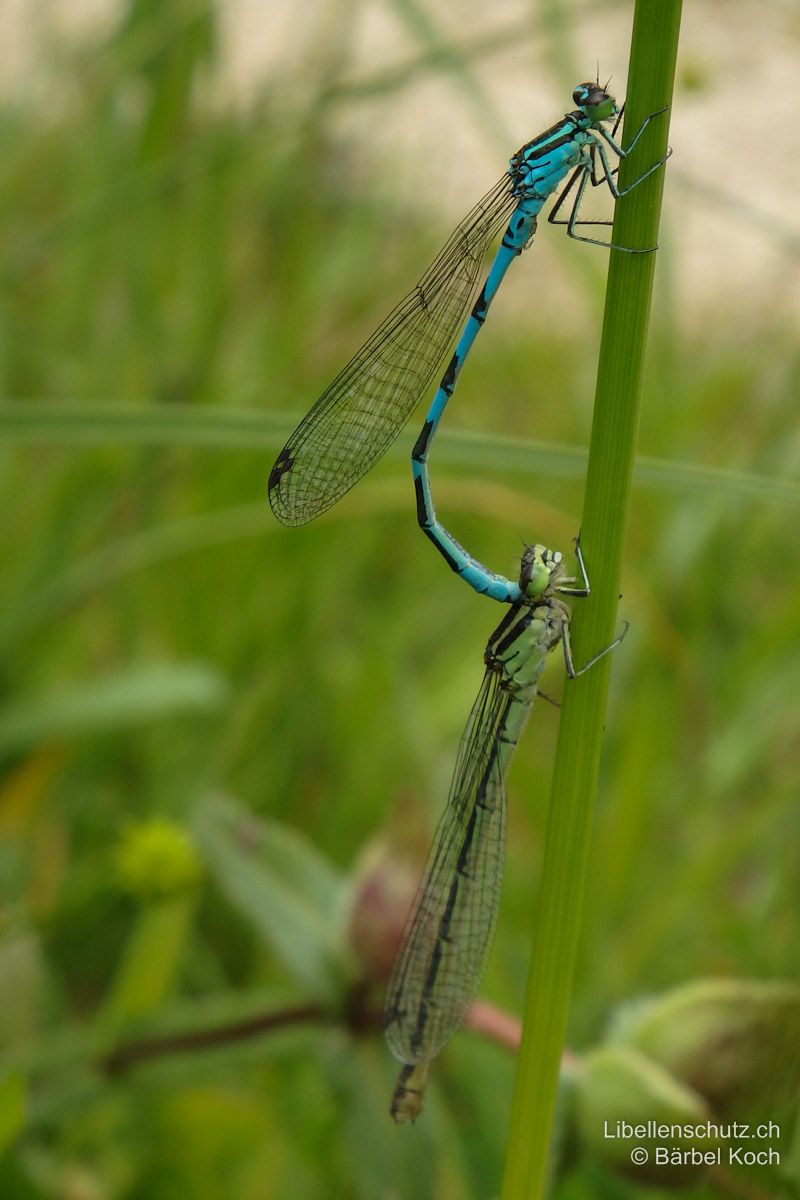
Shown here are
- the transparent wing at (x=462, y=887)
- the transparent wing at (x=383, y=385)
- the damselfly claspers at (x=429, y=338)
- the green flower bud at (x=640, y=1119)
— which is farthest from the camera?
the transparent wing at (x=383, y=385)

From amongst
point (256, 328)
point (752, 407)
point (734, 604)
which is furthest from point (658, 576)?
point (256, 328)

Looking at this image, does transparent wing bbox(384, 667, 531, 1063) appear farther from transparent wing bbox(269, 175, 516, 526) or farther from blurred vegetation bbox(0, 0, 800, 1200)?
transparent wing bbox(269, 175, 516, 526)

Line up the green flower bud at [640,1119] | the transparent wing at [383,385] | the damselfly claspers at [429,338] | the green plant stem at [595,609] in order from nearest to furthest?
the green plant stem at [595,609] < the green flower bud at [640,1119] < the damselfly claspers at [429,338] < the transparent wing at [383,385]

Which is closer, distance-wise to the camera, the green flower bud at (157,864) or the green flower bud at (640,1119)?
the green flower bud at (640,1119)

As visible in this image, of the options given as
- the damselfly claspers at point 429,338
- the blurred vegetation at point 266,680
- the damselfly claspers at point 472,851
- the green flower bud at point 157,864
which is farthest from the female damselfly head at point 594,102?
the green flower bud at point 157,864

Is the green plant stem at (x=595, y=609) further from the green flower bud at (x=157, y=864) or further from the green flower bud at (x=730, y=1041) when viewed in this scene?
the green flower bud at (x=157, y=864)

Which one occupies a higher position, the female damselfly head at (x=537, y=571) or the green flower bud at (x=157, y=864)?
the female damselfly head at (x=537, y=571)

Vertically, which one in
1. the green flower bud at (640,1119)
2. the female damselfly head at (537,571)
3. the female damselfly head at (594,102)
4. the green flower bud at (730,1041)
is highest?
the female damselfly head at (594,102)

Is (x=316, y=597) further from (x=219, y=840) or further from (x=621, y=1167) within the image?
(x=621, y=1167)
